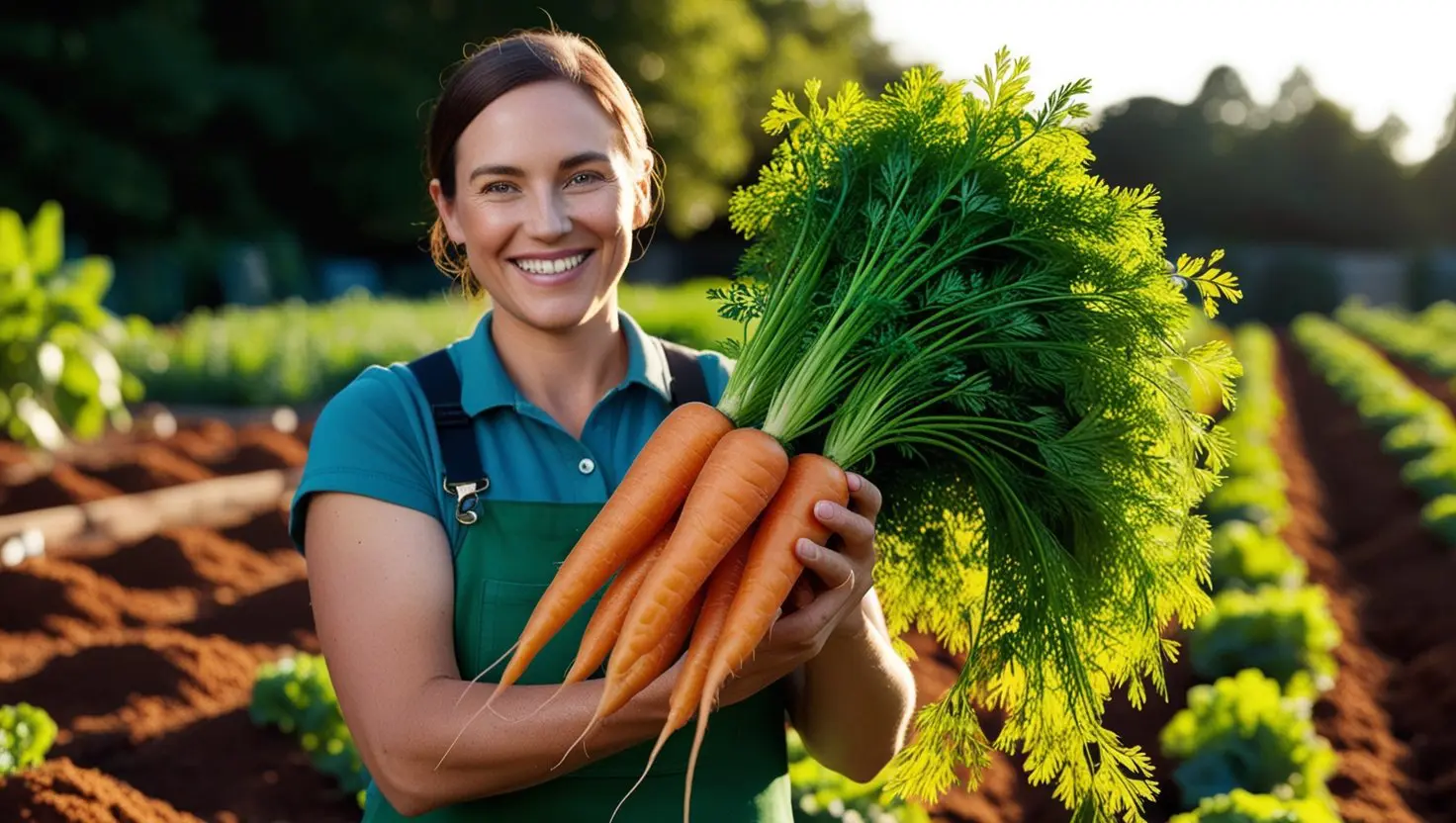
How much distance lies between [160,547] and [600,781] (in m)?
4.45

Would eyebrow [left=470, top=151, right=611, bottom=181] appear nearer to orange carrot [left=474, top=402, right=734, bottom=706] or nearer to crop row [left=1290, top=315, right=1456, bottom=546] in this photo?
orange carrot [left=474, top=402, right=734, bottom=706]

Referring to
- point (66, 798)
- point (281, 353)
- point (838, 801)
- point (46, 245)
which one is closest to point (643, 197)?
point (838, 801)

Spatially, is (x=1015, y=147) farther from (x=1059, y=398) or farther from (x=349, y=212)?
(x=349, y=212)

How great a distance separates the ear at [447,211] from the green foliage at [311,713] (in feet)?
6.48

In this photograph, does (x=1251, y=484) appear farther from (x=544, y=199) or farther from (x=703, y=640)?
(x=544, y=199)

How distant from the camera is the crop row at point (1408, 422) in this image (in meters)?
8.54

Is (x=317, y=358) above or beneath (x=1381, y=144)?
beneath

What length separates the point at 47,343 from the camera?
627 centimetres

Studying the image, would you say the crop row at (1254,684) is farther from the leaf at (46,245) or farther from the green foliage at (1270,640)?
the leaf at (46,245)

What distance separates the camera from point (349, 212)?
28.2 metres

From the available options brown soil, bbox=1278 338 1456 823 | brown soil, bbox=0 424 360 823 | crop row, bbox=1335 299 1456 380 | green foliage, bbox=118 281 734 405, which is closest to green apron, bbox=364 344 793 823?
brown soil, bbox=0 424 360 823

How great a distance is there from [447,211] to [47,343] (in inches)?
194

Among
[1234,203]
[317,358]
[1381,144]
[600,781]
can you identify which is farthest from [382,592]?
[1381,144]

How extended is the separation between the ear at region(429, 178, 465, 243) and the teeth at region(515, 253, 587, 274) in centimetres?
14
